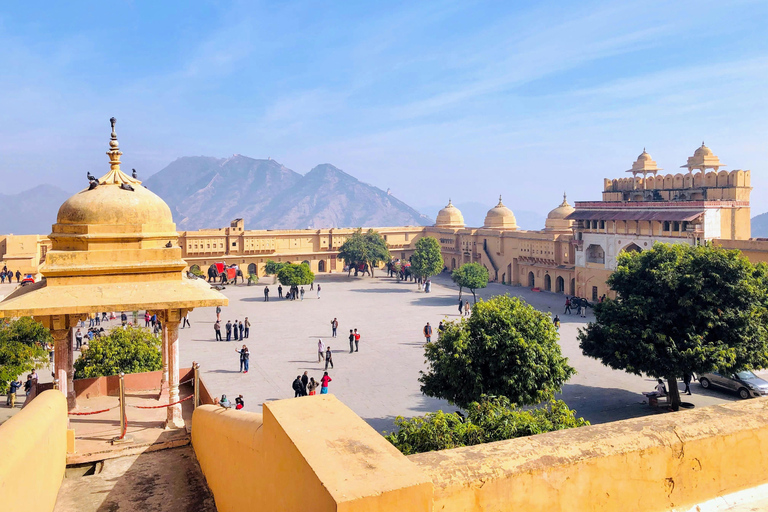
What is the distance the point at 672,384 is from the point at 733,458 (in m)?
12.3

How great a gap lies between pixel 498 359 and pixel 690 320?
5344 mm

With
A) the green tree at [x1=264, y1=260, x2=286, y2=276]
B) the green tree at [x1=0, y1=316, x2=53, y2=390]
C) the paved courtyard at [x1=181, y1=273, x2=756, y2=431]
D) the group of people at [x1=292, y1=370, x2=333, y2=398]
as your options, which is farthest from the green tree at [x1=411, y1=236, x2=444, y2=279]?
the green tree at [x1=0, y1=316, x2=53, y2=390]

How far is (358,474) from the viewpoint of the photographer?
2525mm

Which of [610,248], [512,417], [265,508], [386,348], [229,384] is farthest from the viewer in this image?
[610,248]

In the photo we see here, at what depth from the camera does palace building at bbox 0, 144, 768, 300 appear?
29.0m

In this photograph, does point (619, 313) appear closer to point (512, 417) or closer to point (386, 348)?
point (512, 417)

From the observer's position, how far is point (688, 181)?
3153 cm

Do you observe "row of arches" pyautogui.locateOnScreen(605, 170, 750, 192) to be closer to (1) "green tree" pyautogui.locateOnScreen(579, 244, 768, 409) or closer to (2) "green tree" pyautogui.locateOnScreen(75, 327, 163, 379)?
(1) "green tree" pyautogui.locateOnScreen(579, 244, 768, 409)

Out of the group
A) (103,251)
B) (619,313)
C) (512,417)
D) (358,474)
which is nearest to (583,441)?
(358,474)

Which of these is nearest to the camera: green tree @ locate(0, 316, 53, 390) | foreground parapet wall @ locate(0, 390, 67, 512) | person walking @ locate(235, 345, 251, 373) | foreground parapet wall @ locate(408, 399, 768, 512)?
foreground parapet wall @ locate(408, 399, 768, 512)

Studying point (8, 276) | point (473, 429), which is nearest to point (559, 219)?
point (473, 429)

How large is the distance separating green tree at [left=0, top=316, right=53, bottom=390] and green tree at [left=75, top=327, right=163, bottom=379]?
1.39 metres

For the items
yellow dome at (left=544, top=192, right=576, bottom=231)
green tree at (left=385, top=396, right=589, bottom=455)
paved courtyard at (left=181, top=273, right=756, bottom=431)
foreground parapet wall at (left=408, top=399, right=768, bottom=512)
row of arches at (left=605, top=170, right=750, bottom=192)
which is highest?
row of arches at (left=605, top=170, right=750, bottom=192)

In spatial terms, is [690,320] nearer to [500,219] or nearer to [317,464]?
[317,464]
